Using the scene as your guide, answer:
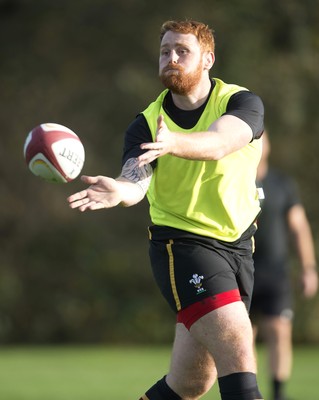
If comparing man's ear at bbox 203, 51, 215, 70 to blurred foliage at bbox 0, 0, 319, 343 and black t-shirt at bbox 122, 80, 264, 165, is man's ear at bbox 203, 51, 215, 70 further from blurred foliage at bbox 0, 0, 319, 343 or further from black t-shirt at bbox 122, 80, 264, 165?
blurred foliage at bbox 0, 0, 319, 343

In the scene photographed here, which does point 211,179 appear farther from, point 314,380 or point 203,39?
point 314,380

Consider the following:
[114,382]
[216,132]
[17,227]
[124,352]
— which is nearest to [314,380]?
[114,382]

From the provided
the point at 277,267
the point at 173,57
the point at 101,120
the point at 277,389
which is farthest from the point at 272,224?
the point at 101,120

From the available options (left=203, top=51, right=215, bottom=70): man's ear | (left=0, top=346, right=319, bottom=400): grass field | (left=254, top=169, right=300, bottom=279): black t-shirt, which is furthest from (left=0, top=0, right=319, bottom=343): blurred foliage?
(left=203, top=51, right=215, bottom=70): man's ear

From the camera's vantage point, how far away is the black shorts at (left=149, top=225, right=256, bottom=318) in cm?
526

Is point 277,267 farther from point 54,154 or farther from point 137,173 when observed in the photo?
point 54,154

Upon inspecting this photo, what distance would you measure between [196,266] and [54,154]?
36.2 inches

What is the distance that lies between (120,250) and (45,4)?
14.2 ft

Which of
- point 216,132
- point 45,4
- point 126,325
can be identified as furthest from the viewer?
point 45,4

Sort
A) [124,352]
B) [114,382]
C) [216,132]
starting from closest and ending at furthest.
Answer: [216,132] < [114,382] < [124,352]

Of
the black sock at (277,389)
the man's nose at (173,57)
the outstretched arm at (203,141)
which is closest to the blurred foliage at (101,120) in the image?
the black sock at (277,389)

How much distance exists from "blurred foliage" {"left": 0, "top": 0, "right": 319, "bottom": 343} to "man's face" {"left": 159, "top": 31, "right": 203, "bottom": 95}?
33.1 feet

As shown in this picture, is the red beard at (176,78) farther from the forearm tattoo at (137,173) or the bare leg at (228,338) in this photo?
the bare leg at (228,338)

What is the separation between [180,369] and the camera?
5410 millimetres
